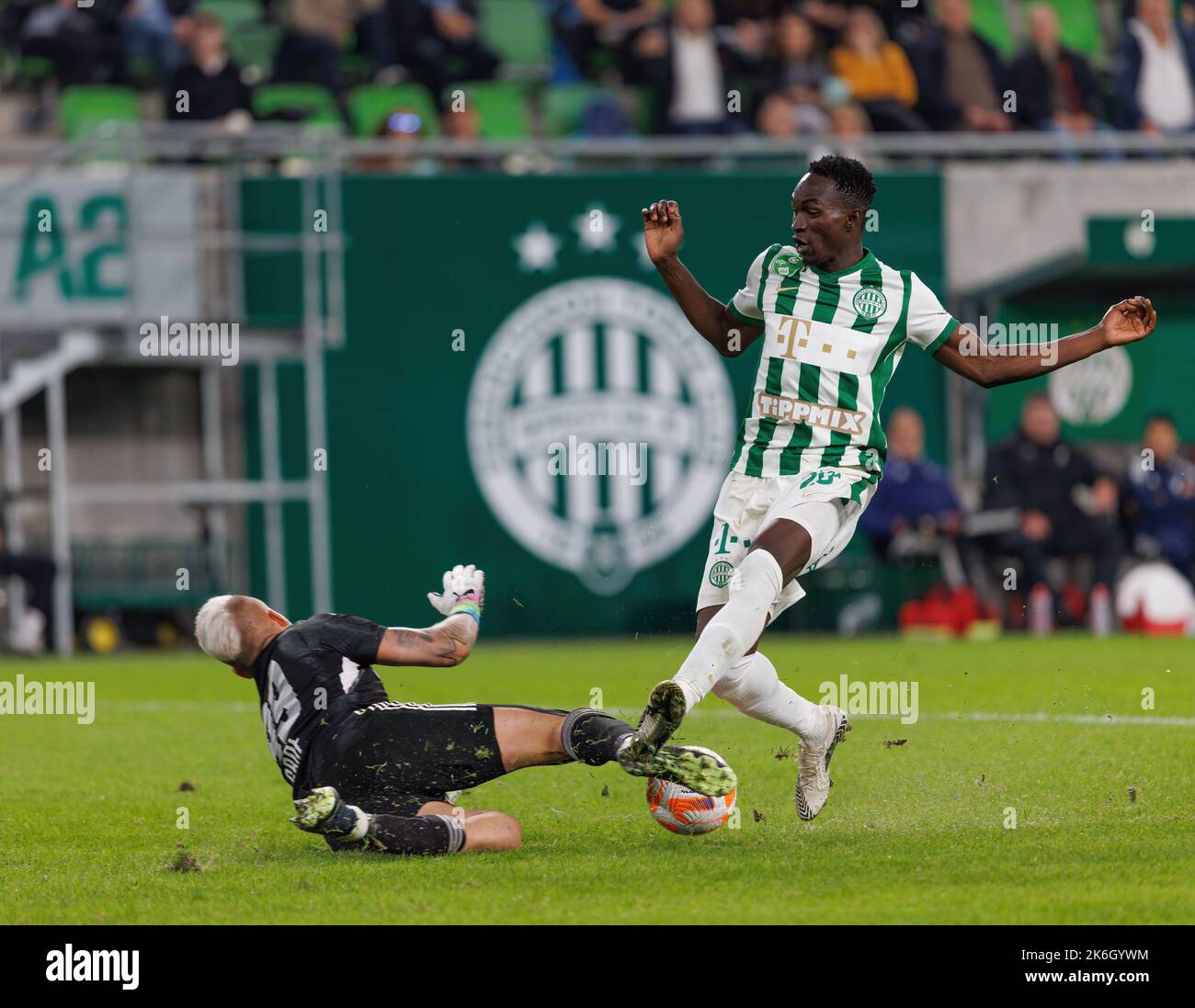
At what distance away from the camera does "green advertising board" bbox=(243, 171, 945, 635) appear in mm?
17188

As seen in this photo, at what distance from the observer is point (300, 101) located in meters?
18.1

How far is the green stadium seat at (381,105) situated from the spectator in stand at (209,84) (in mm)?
1149

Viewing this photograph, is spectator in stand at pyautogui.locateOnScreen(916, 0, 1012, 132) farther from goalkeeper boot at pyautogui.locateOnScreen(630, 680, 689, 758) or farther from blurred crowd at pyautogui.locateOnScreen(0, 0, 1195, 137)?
goalkeeper boot at pyautogui.locateOnScreen(630, 680, 689, 758)

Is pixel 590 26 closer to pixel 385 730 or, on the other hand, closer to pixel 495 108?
pixel 495 108

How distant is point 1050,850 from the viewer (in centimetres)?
632

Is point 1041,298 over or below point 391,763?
over

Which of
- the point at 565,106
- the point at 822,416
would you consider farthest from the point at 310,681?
the point at 565,106

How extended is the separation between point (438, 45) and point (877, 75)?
3999mm

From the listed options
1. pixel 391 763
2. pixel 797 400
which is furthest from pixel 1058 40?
pixel 391 763

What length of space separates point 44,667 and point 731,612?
969cm

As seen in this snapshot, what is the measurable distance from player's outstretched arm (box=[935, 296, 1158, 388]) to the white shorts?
0.50m

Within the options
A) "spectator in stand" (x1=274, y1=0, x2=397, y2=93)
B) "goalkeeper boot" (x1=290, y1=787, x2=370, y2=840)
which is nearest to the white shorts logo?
"spectator in stand" (x1=274, y1=0, x2=397, y2=93)
